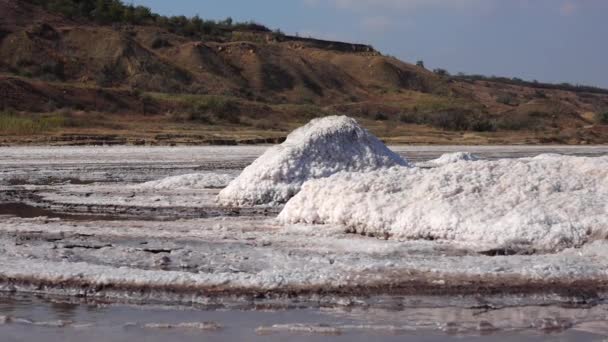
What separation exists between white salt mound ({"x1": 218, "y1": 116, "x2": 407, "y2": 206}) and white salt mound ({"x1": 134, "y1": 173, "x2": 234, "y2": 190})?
2.75 meters

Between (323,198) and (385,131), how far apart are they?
144 feet

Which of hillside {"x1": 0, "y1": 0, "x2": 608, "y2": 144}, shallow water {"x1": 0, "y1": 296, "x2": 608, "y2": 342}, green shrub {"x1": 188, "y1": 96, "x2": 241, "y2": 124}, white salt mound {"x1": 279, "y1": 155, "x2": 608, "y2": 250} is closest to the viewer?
shallow water {"x1": 0, "y1": 296, "x2": 608, "y2": 342}

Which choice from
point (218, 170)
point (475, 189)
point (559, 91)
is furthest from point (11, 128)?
point (559, 91)

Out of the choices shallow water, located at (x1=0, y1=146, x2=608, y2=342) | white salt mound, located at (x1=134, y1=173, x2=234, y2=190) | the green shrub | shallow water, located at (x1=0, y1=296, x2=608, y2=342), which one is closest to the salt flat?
shallow water, located at (x1=0, y1=146, x2=608, y2=342)

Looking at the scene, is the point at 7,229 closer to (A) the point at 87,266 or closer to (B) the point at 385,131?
(A) the point at 87,266

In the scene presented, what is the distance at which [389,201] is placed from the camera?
13367 mm

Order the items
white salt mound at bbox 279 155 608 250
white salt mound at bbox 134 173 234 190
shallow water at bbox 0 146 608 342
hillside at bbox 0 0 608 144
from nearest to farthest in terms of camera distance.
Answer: shallow water at bbox 0 146 608 342, white salt mound at bbox 279 155 608 250, white salt mound at bbox 134 173 234 190, hillside at bbox 0 0 608 144

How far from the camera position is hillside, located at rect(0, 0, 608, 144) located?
170 feet

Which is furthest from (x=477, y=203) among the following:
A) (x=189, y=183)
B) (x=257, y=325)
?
(x=189, y=183)

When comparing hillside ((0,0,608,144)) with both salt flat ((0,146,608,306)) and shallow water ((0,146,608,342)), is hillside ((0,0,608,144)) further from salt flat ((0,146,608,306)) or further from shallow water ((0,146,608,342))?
salt flat ((0,146,608,306))

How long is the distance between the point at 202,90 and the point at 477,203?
6599 centimetres

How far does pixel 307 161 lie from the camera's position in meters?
18.1

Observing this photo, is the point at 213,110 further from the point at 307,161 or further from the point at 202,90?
the point at 307,161

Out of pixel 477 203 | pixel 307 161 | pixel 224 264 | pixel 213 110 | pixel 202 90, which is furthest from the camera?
pixel 202 90
